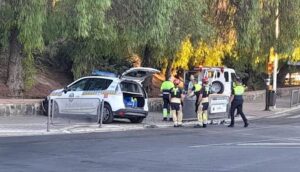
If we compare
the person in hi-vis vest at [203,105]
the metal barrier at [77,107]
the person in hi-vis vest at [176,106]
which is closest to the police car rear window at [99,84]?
the metal barrier at [77,107]

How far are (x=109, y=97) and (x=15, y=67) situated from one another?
5.73 m

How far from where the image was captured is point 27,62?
25750mm

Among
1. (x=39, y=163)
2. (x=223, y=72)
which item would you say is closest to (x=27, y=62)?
(x=223, y=72)

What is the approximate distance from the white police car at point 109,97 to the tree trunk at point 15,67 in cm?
342

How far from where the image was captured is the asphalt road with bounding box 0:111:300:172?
35.9 ft

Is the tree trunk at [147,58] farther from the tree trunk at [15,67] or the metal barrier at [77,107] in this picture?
the metal barrier at [77,107]

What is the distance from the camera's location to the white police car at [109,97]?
19.7m

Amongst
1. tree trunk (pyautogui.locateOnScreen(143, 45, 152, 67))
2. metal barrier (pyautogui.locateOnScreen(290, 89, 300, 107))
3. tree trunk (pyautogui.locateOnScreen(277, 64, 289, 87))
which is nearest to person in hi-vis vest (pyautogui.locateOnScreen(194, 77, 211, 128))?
tree trunk (pyautogui.locateOnScreen(143, 45, 152, 67))

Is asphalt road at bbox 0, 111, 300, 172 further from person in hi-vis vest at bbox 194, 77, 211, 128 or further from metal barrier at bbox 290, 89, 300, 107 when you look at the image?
metal barrier at bbox 290, 89, 300, 107

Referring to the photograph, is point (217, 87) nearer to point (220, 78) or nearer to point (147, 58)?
point (220, 78)

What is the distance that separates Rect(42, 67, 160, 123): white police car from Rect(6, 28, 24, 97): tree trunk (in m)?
3.42

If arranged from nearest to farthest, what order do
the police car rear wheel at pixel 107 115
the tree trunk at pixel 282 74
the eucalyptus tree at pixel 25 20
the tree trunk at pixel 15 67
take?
the police car rear wheel at pixel 107 115 → the eucalyptus tree at pixel 25 20 → the tree trunk at pixel 15 67 → the tree trunk at pixel 282 74

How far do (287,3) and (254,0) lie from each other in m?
3.83

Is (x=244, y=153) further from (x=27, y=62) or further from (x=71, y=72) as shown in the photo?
(x=71, y=72)
